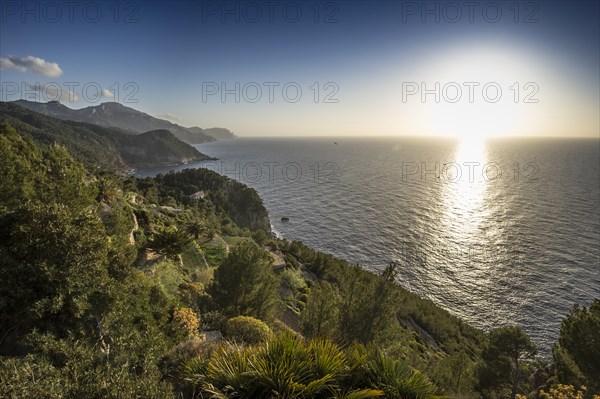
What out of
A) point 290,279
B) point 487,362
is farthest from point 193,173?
point 487,362

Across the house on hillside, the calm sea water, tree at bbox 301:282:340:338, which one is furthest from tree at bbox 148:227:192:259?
the house on hillside

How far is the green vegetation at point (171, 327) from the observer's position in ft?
21.9

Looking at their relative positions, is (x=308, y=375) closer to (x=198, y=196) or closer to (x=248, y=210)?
(x=248, y=210)

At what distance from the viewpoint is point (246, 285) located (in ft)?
71.6

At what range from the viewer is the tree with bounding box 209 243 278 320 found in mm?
21406

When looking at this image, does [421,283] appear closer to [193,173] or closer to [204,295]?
[204,295]

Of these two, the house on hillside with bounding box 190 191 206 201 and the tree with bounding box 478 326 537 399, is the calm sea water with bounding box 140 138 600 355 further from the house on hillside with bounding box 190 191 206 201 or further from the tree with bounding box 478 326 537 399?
the house on hillside with bounding box 190 191 206 201

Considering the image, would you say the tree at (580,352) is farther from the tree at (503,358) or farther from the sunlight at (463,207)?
the sunlight at (463,207)

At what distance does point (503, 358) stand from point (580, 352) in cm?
934

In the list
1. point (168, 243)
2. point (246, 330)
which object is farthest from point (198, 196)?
point (246, 330)

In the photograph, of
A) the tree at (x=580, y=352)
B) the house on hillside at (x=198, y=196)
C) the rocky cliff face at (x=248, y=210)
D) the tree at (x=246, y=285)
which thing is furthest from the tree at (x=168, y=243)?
the house on hillside at (x=198, y=196)

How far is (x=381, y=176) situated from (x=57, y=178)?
5325 inches

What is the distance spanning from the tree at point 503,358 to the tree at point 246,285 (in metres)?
22.0

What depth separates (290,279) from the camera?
4203cm
